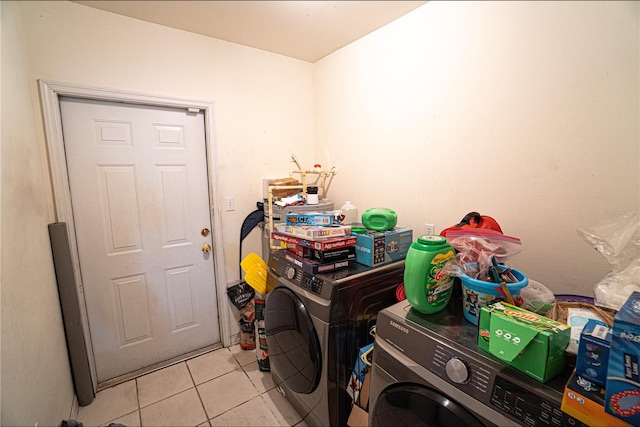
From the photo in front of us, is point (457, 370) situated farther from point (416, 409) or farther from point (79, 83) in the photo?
point (79, 83)

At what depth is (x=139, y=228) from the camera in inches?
78.0

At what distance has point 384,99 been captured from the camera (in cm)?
193

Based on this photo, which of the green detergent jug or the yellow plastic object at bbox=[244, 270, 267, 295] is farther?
the yellow plastic object at bbox=[244, 270, 267, 295]

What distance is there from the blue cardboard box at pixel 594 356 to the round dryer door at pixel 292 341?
93 cm

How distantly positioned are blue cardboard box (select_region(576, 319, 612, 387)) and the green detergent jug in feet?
1.30

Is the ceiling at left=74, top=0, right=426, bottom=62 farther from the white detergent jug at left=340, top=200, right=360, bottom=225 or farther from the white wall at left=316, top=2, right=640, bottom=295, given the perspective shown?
the white detergent jug at left=340, top=200, right=360, bottom=225

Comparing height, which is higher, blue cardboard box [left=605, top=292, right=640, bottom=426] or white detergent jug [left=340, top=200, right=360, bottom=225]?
white detergent jug [left=340, top=200, right=360, bottom=225]

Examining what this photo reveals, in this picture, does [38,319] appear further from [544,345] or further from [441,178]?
[441,178]

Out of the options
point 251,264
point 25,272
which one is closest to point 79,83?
point 25,272

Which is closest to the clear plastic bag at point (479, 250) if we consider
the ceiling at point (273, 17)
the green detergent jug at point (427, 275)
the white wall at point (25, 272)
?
the green detergent jug at point (427, 275)

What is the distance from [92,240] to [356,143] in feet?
6.53

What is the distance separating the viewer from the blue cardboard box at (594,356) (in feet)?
1.78

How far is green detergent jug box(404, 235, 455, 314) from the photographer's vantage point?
0.92 meters

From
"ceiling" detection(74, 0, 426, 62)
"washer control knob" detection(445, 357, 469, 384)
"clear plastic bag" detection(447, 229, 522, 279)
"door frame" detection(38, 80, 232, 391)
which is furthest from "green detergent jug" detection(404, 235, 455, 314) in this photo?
"door frame" detection(38, 80, 232, 391)
